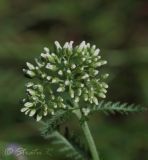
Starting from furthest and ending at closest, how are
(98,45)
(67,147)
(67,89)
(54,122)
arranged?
(98,45) → (67,147) → (67,89) → (54,122)

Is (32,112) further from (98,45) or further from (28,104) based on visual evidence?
(98,45)

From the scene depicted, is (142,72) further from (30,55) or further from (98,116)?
(30,55)

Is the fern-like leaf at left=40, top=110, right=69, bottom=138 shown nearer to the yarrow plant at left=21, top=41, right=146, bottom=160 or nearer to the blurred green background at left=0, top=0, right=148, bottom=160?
the yarrow plant at left=21, top=41, right=146, bottom=160

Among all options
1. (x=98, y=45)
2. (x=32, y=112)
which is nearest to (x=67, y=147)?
(x=32, y=112)

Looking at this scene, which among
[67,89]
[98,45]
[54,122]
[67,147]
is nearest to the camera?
[54,122]

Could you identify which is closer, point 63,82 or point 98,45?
point 63,82

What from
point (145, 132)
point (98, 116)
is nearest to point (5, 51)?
point (98, 116)
